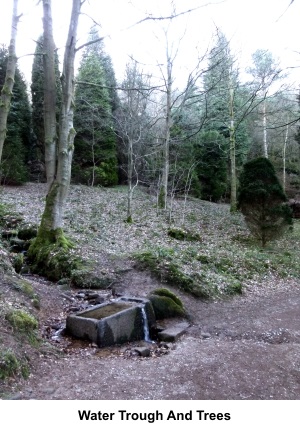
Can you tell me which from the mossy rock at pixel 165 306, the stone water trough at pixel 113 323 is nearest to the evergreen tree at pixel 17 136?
the mossy rock at pixel 165 306

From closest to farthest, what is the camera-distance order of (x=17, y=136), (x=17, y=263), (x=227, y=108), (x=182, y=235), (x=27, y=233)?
(x=17, y=263), (x=27, y=233), (x=182, y=235), (x=17, y=136), (x=227, y=108)

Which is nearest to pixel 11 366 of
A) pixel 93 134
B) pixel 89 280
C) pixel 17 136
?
pixel 89 280

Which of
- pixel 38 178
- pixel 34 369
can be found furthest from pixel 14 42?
pixel 38 178

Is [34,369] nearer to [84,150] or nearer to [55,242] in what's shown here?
[55,242]

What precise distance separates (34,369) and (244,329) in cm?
382

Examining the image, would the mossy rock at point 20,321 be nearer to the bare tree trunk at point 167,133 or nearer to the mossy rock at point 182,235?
the mossy rock at point 182,235

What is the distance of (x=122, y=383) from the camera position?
389 cm

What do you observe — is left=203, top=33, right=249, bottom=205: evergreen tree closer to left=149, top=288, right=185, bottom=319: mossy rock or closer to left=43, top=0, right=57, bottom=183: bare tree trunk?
left=43, top=0, right=57, bottom=183: bare tree trunk

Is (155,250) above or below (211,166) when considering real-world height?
below

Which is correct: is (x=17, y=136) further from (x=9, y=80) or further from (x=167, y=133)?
(x=9, y=80)

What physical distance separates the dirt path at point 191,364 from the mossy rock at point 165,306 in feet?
1.19

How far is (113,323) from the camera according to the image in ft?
17.6

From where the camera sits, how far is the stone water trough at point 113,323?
5.21 meters

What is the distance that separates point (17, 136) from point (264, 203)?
13.6 m
